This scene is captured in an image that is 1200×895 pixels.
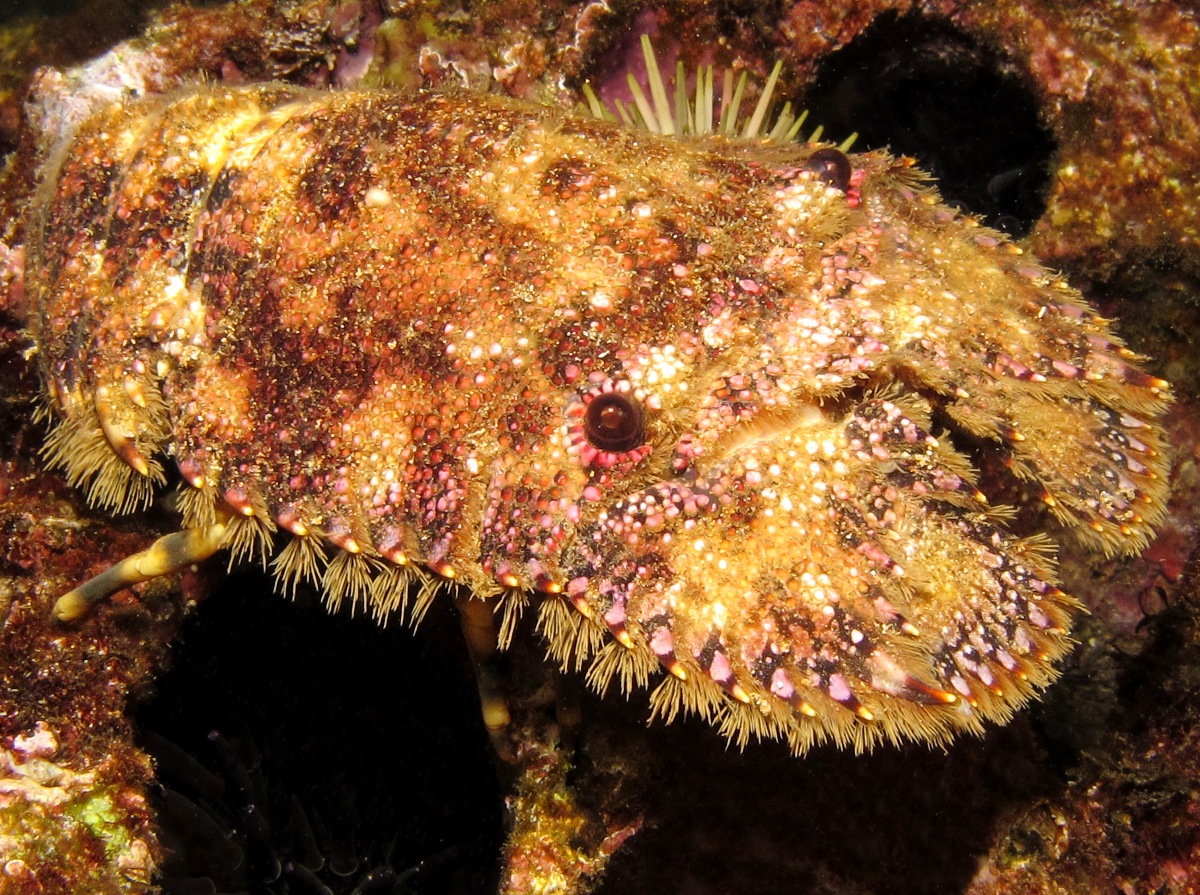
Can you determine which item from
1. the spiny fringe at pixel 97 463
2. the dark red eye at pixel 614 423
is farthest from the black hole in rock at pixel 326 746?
the dark red eye at pixel 614 423

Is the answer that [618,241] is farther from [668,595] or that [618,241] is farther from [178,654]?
[178,654]

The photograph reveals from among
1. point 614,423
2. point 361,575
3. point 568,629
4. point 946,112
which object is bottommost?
point 361,575

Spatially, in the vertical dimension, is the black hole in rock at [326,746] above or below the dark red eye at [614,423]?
below

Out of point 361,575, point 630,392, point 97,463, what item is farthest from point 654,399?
point 97,463

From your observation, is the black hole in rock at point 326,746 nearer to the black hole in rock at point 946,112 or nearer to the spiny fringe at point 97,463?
the spiny fringe at point 97,463

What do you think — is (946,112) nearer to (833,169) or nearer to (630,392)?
(833,169)

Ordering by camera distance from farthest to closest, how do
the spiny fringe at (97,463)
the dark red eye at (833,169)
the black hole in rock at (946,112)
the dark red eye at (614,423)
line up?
the black hole in rock at (946,112) → the spiny fringe at (97,463) → the dark red eye at (833,169) → the dark red eye at (614,423)

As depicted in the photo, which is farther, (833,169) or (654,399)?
(833,169)
